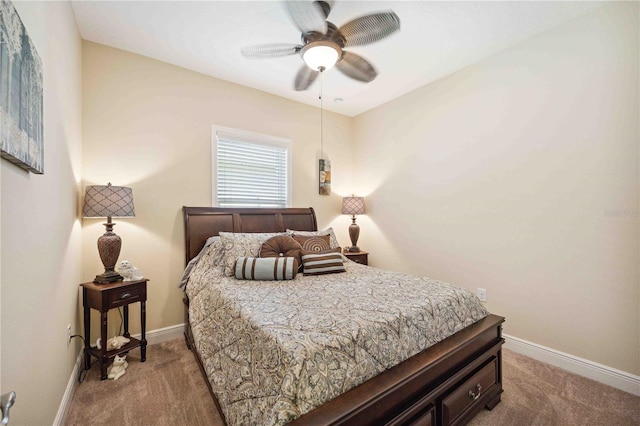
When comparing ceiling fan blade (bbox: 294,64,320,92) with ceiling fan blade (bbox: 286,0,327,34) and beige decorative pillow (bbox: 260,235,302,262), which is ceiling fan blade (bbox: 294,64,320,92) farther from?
beige decorative pillow (bbox: 260,235,302,262)

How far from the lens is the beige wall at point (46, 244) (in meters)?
1.05

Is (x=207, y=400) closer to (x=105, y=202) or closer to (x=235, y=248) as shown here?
(x=235, y=248)

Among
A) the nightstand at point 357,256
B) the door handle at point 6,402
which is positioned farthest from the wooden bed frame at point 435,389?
the nightstand at point 357,256

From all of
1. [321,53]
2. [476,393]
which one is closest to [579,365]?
[476,393]

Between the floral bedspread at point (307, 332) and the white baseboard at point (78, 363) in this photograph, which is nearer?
the floral bedspread at point (307, 332)

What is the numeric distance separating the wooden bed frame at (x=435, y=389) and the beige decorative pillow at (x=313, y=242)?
56.9 inches

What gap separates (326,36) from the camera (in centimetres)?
213

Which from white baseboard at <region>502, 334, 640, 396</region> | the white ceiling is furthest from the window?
white baseboard at <region>502, 334, 640, 396</region>

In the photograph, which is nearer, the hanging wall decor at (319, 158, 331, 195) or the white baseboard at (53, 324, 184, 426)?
the white baseboard at (53, 324, 184, 426)

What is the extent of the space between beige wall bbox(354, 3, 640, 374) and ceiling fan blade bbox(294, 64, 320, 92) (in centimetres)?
155

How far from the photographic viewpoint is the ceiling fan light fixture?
6.85ft

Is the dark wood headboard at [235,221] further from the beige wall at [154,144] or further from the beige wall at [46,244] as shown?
the beige wall at [46,244]

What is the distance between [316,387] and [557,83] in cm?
304

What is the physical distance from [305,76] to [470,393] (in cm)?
284
